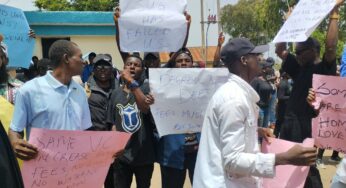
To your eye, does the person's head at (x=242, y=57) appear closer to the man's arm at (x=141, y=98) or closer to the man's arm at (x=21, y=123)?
the man's arm at (x=141, y=98)

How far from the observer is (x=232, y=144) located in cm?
257

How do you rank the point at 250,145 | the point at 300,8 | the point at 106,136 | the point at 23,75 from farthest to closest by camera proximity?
1. the point at 23,75
2. the point at 300,8
3. the point at 106,136
4. the point at 250,145

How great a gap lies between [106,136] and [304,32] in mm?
1694

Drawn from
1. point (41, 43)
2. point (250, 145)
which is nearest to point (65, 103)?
point (250, 145)

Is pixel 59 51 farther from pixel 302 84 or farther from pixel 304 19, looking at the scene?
pixel 302 84

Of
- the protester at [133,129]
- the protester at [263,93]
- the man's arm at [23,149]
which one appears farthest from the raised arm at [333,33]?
→ the protester at [263,93]

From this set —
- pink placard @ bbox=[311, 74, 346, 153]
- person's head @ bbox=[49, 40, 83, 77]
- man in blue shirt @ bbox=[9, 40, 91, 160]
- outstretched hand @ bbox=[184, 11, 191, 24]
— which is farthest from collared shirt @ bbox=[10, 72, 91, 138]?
pink placard @ bbox=[311, 74, 346, 153]

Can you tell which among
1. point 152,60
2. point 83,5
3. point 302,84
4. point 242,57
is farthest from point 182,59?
point 83,5

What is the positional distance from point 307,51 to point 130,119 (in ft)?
5.60

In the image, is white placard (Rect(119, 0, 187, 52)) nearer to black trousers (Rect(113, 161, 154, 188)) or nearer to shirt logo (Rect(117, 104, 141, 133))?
shirt logo (Rect(117, 104, 141, 133))

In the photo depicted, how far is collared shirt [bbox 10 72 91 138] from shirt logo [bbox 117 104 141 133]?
A: 2.80 ft

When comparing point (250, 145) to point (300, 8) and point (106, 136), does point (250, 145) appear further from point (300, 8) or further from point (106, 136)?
point (300, 8)

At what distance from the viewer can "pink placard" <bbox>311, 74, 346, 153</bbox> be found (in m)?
3.65

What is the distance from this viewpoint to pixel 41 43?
20969 millimetres
